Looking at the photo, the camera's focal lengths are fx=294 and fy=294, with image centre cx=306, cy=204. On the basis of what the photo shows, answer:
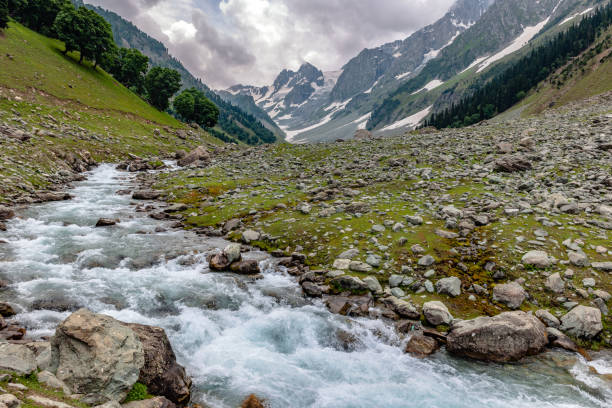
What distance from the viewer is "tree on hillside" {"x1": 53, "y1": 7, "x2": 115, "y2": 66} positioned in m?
74.2

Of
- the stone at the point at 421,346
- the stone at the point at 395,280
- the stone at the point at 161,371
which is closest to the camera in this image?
the stone at the point at 161,371

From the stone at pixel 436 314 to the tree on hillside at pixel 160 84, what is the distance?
371ft

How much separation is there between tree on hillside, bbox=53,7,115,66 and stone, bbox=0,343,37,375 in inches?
3836

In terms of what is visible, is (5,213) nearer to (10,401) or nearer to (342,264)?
(10,401)

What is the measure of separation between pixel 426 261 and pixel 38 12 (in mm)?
119487

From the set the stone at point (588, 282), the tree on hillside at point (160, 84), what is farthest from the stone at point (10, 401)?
the tree on hillside at point (160, 84)

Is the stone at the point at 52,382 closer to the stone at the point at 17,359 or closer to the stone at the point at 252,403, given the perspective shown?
the stone at the point at 17,359

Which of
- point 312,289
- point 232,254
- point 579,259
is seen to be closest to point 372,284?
point 312,289

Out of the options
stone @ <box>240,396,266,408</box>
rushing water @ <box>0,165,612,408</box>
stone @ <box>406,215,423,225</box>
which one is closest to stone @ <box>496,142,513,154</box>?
stone @ <box>406,215,423,225</box>

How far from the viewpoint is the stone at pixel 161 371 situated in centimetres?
725

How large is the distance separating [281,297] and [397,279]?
5.00m

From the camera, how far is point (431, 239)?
15.0m

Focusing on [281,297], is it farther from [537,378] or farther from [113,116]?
[113,116]

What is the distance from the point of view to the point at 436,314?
10539 mm
